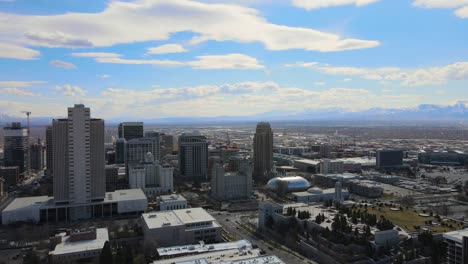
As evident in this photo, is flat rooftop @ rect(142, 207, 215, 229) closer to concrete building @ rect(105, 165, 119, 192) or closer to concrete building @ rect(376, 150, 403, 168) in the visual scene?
concrete building @ rect(105, 165, 119, 192)

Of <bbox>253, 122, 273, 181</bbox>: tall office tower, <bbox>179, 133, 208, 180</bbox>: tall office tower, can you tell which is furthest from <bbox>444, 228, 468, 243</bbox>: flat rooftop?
<bbox>179, 133, 208, 180</bbox>: tall office tower

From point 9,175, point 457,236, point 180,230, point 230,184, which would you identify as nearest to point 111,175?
point 9,175

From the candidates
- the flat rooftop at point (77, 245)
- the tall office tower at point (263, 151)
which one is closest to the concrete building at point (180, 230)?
the flat rooftop at point (77, 245)

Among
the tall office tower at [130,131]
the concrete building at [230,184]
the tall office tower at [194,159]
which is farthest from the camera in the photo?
the tall office tower at [130,131]

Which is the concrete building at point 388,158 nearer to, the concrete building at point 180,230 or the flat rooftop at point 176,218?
the flat rooftop at point 176,218

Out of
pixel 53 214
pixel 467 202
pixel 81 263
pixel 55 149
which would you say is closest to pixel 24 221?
pixel 53 214
